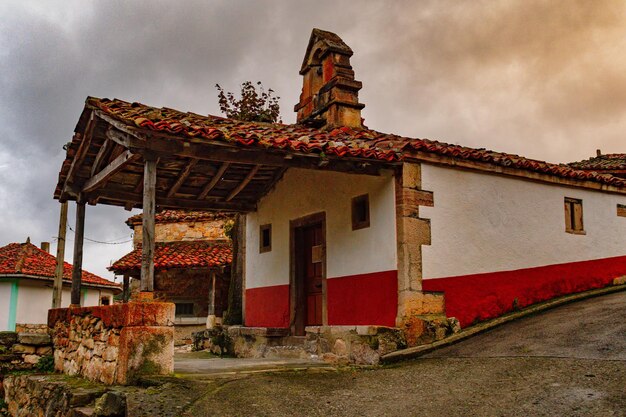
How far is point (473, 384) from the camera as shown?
6004mm

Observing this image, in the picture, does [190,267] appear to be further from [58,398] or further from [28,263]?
[58,398]

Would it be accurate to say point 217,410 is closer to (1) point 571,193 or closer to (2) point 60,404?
(2) point 60,404

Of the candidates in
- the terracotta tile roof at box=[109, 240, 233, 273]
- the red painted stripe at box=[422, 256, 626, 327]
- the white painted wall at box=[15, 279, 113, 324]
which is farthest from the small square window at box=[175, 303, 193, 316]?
the red painted stripe at box=[422, 256, 626, 327]

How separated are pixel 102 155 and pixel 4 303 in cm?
1404

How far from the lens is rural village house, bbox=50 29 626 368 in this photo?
7.80 m

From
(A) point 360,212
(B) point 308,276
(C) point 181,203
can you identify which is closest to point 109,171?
(C) point 181,203

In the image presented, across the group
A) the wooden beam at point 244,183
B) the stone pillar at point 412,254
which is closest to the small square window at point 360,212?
the stone pillar at point 412,254

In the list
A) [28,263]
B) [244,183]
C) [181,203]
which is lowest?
[28,263]

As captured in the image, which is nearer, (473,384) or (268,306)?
(473,384)

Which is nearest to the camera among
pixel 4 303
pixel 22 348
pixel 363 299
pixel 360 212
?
pixel 363 299

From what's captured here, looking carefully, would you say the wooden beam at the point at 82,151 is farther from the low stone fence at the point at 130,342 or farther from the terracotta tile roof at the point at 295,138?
the low stone fence at the point at 130,342

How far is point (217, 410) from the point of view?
5.43 meters

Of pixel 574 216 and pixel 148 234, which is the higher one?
pixel 574 216

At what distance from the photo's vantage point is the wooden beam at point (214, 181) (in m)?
9.27
